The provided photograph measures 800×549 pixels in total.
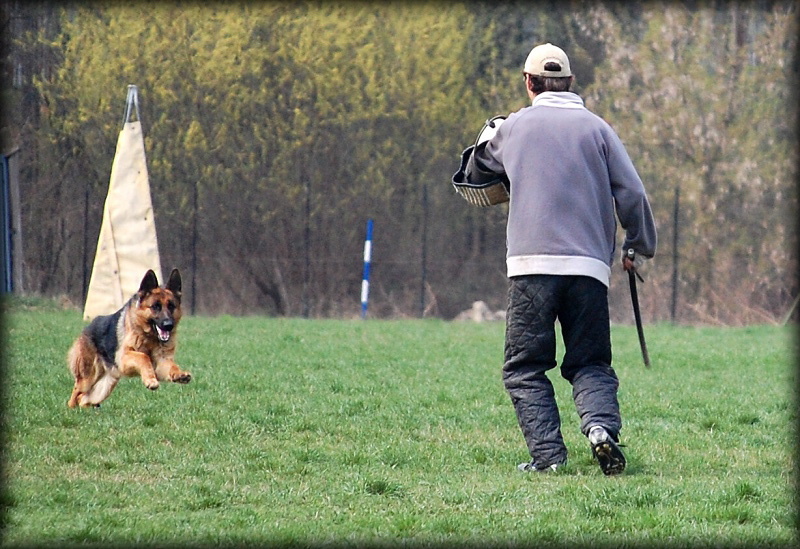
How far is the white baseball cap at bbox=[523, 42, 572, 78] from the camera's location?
6023mm

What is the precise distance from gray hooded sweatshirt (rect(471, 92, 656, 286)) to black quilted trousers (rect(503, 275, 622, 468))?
98mm

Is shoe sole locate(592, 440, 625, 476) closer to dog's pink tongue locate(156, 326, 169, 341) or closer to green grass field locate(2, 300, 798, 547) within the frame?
green grass field locate(2, 300, 798, 547)

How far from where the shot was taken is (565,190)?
5816 millimetres

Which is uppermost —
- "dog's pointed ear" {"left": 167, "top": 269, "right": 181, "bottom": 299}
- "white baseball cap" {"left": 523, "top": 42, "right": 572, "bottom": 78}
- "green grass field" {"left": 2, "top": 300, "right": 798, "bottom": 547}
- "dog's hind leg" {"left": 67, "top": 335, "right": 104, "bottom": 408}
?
"white baseball cap" {"left": 523, "top": 42, "right": 572, "bottom": 78}

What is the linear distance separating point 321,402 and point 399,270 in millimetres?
14197

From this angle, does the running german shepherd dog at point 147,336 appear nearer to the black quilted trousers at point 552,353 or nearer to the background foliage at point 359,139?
the black quilted trousers at point 552,353

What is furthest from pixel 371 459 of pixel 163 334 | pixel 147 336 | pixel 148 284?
pixel 148 284

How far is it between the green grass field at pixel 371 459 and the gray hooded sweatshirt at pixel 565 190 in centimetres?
114

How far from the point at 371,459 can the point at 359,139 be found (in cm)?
1744

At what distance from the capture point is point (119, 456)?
6168 millimetres

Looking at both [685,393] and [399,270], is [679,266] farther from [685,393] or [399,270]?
[685,393]

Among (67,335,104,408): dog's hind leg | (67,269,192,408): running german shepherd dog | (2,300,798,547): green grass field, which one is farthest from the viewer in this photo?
(67,335,104,408): dog's hind leg

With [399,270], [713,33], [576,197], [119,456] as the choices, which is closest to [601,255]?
[576,197]

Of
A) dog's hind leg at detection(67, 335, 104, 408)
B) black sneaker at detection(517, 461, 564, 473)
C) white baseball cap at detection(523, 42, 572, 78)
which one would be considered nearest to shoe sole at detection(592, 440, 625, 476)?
black sneaker at detection(517, 461, 564, 473)
